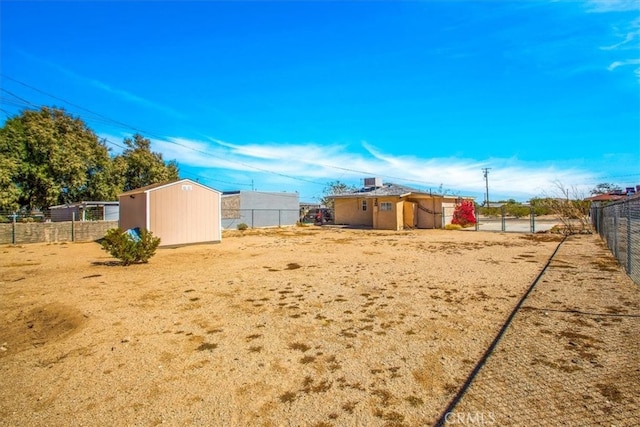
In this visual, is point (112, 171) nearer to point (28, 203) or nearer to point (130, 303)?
point (28, 203)

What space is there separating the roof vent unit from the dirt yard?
2371cm

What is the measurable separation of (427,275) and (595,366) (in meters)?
4.55

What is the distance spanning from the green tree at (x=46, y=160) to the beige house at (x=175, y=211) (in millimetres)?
10066

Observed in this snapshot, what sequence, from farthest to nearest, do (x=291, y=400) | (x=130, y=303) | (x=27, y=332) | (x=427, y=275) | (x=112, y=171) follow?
(x=112, y=171) < (x=427, y=275) < (x=130, y=303) < (x=27, y=332) < (x=291, y=400)

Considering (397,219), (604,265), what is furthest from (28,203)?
(604,265)

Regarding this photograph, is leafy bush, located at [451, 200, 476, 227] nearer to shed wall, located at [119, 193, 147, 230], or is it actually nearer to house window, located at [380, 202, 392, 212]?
house window, located at [380, 202, 392, 212]

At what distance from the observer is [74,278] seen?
783cm

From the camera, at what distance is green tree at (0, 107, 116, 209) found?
20516 millimetres

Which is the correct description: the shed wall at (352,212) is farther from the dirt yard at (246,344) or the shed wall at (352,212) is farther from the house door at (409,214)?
the dirt yard at (246,344)

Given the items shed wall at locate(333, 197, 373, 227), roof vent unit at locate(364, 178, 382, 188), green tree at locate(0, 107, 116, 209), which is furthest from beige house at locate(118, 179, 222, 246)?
roof vent unit at locate(364, 178, 382, 188)

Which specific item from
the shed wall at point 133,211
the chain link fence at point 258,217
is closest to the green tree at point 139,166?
the chain link fence at point 258,217

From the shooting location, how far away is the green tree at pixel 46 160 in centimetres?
2052

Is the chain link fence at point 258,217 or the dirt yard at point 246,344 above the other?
the chain link fence at point 258,217

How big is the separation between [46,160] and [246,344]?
25920 mm
